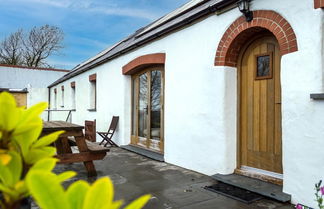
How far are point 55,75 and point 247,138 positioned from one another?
21.8m

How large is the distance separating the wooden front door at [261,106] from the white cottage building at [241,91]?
2cm

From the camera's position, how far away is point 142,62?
7.11m

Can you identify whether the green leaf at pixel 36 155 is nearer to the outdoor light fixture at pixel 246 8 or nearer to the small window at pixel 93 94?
the outdoor light fixture at pixel 246 8

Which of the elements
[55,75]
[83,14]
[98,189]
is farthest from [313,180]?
[55,75]

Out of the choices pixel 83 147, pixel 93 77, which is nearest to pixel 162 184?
pixel 83 147

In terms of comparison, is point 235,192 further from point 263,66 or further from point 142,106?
point 142,106

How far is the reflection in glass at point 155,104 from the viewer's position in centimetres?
698

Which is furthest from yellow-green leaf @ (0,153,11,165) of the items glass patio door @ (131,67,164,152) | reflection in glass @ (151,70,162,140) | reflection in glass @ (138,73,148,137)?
reflection in glass @ (138,73,148,137)

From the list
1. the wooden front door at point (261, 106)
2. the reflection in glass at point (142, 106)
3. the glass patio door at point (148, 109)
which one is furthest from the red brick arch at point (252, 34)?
the reflection in glass at point (142, 106)

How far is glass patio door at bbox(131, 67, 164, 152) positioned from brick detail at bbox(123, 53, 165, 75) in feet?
0.86

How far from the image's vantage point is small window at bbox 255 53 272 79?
423cm

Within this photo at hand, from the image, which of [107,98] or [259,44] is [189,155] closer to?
[259,44]

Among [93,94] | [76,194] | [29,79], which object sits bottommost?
[76,194]

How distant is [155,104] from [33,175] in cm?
653
